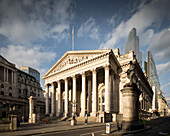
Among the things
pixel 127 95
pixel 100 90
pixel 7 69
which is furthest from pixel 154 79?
pixel 127 95

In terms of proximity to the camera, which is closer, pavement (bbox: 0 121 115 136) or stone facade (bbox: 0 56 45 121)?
pavement (bbox: 0 121 115 136)

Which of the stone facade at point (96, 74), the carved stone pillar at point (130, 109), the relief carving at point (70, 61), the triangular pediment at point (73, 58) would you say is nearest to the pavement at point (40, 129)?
the stone facade at point (96, 74)

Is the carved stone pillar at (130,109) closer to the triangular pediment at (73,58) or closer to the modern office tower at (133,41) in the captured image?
the triangular pediment at (73,58)

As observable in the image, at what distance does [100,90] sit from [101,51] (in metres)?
14.3

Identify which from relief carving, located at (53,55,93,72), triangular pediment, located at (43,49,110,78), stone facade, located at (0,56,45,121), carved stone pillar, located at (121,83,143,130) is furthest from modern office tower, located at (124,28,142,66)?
carved stone pillar, located at (121,83,143,130)

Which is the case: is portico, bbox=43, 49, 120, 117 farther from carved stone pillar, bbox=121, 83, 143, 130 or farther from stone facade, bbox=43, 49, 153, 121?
carved stone pillar, bbox=121, 83, 143, 130

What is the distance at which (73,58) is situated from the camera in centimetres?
4247

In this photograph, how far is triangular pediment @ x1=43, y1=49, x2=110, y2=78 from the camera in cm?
3686

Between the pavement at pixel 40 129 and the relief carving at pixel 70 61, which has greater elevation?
the relief carving at pixel 70 61

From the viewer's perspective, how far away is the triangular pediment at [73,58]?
36856 millimetres

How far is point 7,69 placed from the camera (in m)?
55.8

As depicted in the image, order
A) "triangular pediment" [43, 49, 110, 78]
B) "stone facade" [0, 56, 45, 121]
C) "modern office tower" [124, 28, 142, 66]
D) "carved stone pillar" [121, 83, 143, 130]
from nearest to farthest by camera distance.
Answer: "carved stone pillar" [121, 83, 143, 130] → "triangular pediment" [43, 49, 110, 78] → "stone facade" [0, 56, 45, 121] → "modern office tower" [124, 28, 142, 66]

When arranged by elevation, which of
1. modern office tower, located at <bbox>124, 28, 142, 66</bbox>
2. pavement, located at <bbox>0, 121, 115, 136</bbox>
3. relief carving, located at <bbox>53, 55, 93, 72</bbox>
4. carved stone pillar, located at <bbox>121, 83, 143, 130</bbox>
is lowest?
pavement, located at <bbox>0, 121, 115, 136</bbox>

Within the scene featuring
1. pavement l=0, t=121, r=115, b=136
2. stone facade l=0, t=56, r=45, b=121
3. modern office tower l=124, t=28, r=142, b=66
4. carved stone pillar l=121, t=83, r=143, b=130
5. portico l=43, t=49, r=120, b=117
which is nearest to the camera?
carved stone pillar l=121, t=83, r=143, b=130
